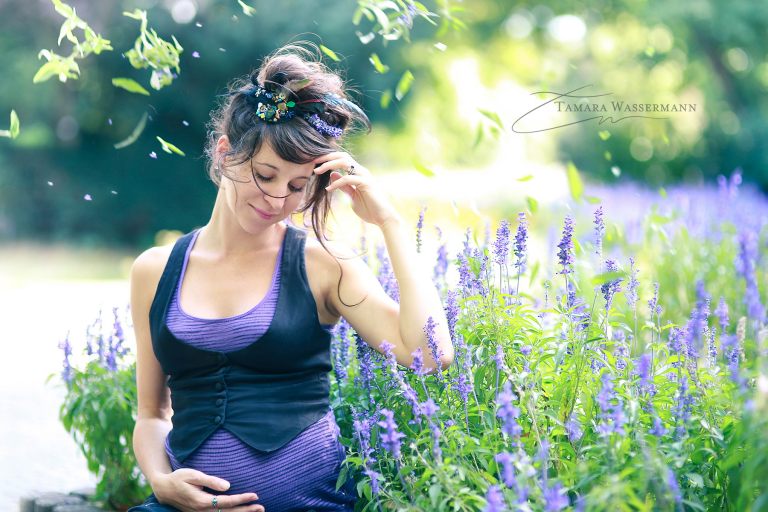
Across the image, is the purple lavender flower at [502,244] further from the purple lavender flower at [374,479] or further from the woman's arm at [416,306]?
the purple lavender flower at [374,479]

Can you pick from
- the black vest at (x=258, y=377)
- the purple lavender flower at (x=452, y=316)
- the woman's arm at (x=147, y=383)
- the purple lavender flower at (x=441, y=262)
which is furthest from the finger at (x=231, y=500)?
Result: the purple lavender flower at (x=441, y=262)

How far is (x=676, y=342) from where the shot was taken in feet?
7.85

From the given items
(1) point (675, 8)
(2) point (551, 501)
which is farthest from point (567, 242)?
(1) point (675, 8)

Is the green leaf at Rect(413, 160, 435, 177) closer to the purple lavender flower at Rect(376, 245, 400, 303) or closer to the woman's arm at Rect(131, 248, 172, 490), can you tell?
the purple lavender flower at Rect(376, 245, 400, 303)

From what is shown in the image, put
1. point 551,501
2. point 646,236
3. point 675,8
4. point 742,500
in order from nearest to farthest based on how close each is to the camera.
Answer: point 551,501, point 742,500, point 646,236, point 675,8

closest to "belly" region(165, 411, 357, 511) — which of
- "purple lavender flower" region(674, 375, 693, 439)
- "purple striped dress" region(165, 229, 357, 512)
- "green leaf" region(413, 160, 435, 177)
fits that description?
"purple striped dress" region(165, 229, 357, 512)

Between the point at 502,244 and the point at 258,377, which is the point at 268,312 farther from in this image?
the point at 502,244

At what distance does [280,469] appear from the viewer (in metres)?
2.29

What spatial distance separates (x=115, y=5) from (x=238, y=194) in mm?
14157

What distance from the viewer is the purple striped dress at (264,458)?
2289 millimetres

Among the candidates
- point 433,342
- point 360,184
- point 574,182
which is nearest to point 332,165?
point 360,184

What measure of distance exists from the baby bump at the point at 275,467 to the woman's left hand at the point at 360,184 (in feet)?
2.03

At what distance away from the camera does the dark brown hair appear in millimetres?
2344

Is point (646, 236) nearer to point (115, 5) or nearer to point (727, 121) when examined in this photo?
point (115, 5)
